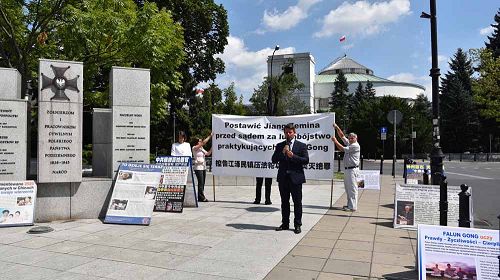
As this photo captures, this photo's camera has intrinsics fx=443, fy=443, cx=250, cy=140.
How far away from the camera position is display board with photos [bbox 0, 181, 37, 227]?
820 cm

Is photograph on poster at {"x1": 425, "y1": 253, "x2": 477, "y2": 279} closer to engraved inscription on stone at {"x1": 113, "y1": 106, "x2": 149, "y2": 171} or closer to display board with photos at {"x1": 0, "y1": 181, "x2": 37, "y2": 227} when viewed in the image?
engraved inscription on stone at {"x1": 113, "y1": 106, "x2": 149, "y2": 171}

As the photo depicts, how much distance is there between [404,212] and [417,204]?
0.30 m

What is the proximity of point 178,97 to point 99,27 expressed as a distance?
24.2 meters

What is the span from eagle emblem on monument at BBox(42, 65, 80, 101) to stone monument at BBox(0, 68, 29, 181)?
26.1 inches

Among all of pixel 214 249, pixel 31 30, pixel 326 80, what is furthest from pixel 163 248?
pixel 326 80

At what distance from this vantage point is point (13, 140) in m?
8.69

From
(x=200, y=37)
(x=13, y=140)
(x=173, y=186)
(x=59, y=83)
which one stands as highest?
(x=200, y=37)

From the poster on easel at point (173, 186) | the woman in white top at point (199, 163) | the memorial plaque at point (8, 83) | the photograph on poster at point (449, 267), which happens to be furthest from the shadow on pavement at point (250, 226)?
the memorial plaque at point (8, 83)

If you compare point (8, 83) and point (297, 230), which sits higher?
point (8, 83)

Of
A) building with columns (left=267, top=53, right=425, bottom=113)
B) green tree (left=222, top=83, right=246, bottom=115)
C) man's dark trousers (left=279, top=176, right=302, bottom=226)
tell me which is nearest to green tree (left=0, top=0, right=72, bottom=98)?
man's dark trousers (left=279, top=176, right=302, bottom=226)

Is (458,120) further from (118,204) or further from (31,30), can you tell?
(118,204)

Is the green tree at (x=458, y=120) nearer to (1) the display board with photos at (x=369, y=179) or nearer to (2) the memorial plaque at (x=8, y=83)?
(1) the display board with photos at (x=369, y=179)

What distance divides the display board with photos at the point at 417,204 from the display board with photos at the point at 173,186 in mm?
4717

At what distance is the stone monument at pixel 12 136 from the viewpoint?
8.62 meters
